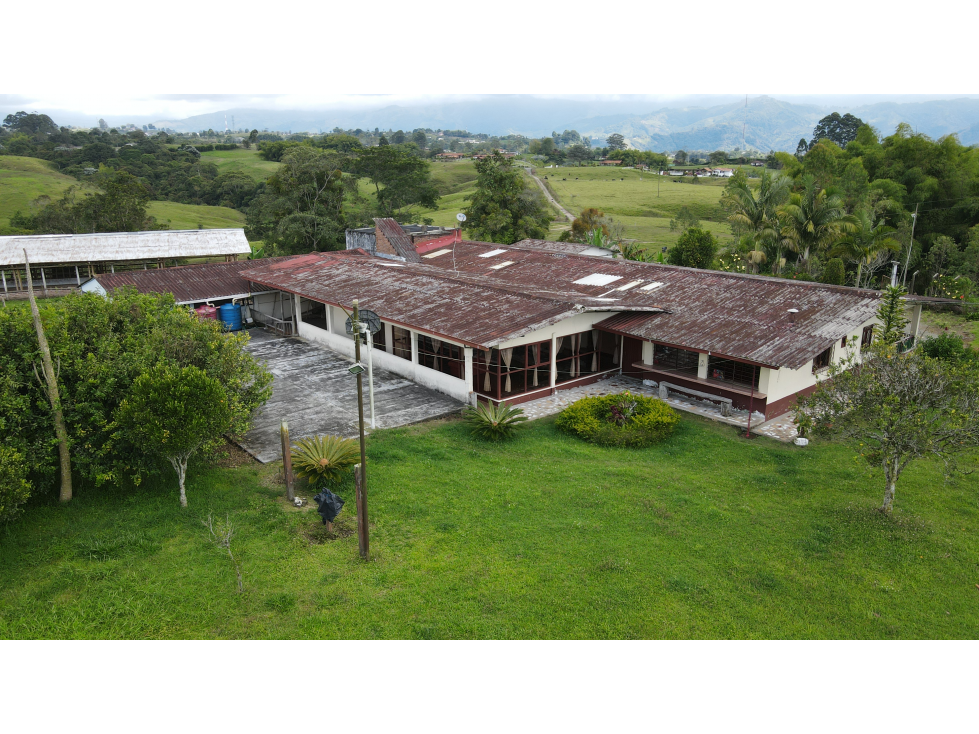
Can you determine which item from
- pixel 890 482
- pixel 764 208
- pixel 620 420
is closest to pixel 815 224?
pixel 764 208

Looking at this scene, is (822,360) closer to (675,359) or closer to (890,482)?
(675,359)

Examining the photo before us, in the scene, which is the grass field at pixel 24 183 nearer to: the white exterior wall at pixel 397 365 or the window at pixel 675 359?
the white exterior wall at pixel 397 365

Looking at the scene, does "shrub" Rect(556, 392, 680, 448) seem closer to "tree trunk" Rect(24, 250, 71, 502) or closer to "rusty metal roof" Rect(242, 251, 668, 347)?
"rusty metal roof" Rect(242, 251, 668, 347)

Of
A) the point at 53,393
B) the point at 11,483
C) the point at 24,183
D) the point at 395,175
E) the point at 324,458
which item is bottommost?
the point at 324,458

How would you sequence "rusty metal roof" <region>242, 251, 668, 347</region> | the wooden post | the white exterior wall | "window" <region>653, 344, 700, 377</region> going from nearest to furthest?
the wooden post
"rusty metal roof" <region>242, 251, 668, 347</region>
the white exterior wall
"window" <region>653, 344, 700, 377</region>

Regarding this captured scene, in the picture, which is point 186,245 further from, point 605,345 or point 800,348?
point 800,348

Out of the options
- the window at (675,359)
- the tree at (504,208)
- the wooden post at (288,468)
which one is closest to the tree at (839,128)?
the tree at (504,208)

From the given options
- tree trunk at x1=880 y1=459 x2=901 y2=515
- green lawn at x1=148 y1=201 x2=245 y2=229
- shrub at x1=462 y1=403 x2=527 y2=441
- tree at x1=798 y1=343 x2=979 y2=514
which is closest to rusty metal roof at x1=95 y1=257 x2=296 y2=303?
shrub at x1=462 y1=403 x2=527 y2=441
